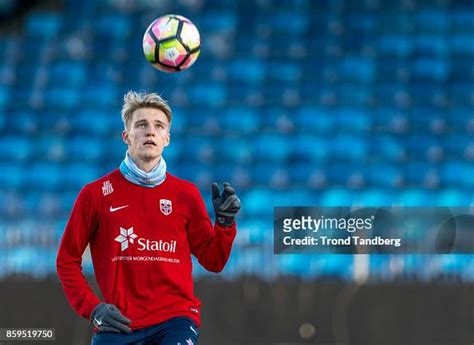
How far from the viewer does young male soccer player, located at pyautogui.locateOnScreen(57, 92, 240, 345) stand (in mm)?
4293

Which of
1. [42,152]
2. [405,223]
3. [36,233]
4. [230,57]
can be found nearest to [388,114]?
[230,57]

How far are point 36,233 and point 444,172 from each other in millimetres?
5120

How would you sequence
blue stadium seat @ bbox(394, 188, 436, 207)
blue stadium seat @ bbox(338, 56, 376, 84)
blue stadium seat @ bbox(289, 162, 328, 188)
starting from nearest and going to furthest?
blue stadium seat @ bbox(394, 188, 436, 207) < blue stadium seat @ bbox(289, 162, 328, 188) < blue stadium seat @ bbox(338, 56, 376, 84)

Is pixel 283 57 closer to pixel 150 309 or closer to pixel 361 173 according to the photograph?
pixel 361 173

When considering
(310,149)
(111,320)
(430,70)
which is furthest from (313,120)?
(111,320)

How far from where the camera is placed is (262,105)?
12.9 m

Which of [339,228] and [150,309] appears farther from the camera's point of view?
[339,228]

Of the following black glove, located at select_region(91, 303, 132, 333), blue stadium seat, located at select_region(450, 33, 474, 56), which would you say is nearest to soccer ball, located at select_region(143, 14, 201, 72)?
black glove, located at select_region(91, 303, 132, 333)

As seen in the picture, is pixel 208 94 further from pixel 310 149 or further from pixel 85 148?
pixel 85 148

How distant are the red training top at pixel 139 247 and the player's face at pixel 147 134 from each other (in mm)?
193

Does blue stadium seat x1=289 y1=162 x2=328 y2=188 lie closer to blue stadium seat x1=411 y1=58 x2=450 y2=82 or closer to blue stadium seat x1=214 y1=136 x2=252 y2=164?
blue stadium seat x1=214 y1=136 x2=252 y2=164

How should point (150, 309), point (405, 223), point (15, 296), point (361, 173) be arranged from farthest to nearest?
point (361, 173)
point (405, 223)
point (15, 296)
point (150, 309)

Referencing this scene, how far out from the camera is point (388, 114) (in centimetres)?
1277

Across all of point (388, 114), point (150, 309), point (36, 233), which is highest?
point (388, 114)
